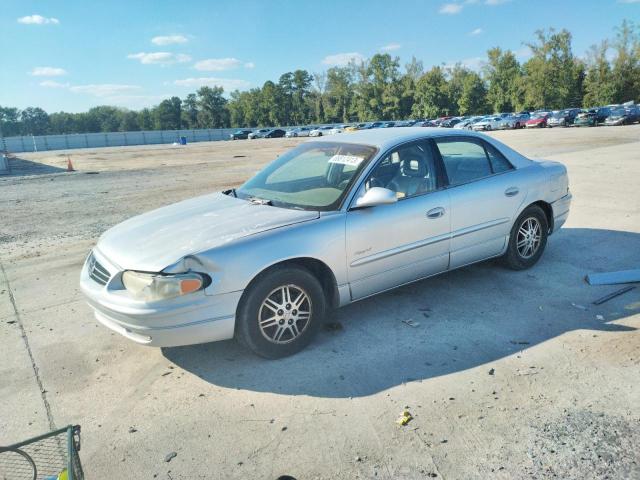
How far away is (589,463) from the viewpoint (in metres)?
2.51

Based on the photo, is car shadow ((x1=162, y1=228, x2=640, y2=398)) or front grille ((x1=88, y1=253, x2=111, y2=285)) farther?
front grille ((x1=88, y1=253, x2=111, y2=285))

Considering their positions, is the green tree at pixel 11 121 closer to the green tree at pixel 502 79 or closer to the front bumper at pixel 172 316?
the green tree at pixel 502 79

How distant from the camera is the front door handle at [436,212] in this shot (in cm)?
427

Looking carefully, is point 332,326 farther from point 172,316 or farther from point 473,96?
point 473,96

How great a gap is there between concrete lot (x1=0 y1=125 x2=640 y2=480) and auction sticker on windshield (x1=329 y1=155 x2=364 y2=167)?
132 cm

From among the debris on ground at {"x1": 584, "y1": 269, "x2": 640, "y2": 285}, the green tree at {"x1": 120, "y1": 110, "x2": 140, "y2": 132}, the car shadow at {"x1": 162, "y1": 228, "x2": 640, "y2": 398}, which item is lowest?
the car shadow at {"x1": 162, "y1": 228, "x2": 640, "y2": 398}

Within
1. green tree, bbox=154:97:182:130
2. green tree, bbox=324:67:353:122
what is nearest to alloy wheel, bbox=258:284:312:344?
green tree, bbox=324:67:353:122

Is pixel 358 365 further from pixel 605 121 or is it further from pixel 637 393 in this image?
pixel 605 121

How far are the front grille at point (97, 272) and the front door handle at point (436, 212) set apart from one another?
262 cm

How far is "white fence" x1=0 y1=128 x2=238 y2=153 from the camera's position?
187 ft

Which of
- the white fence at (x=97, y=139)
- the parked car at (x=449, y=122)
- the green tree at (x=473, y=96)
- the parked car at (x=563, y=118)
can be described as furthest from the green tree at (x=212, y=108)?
the parked car at (x=563, y=118)

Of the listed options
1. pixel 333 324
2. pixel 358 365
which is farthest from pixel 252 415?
pixel 333 324

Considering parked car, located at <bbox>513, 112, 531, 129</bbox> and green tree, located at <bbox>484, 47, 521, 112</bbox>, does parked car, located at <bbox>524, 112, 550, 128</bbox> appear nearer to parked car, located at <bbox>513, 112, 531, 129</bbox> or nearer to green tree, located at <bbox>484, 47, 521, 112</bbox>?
parked car, located at <bbox>513, 112, 531, 129</bbox>

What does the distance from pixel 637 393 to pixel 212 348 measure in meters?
2.97
